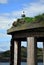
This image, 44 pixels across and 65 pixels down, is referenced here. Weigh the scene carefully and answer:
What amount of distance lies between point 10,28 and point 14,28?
84cm

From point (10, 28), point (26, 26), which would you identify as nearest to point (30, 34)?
point (26, 26)

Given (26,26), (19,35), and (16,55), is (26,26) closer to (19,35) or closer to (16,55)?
(19,35)

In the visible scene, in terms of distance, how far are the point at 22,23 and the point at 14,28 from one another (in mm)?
799

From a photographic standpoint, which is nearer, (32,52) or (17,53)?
(32,52)

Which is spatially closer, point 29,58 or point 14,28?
point 29,58

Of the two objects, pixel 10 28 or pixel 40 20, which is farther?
pixel 10 28

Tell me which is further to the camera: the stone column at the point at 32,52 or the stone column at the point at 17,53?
the stone column at the point at 17,53

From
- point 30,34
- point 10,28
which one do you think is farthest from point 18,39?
point 30,34

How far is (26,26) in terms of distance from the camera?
83.3 ft

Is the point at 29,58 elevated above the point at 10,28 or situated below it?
below

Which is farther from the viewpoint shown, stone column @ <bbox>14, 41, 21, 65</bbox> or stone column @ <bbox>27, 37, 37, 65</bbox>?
stone column @ <bbox>14, 41, 21, 65</bbox>

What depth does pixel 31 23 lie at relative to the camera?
2550cm

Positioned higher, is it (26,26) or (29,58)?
(26,26)

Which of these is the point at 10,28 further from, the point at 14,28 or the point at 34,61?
the point at 34,61
